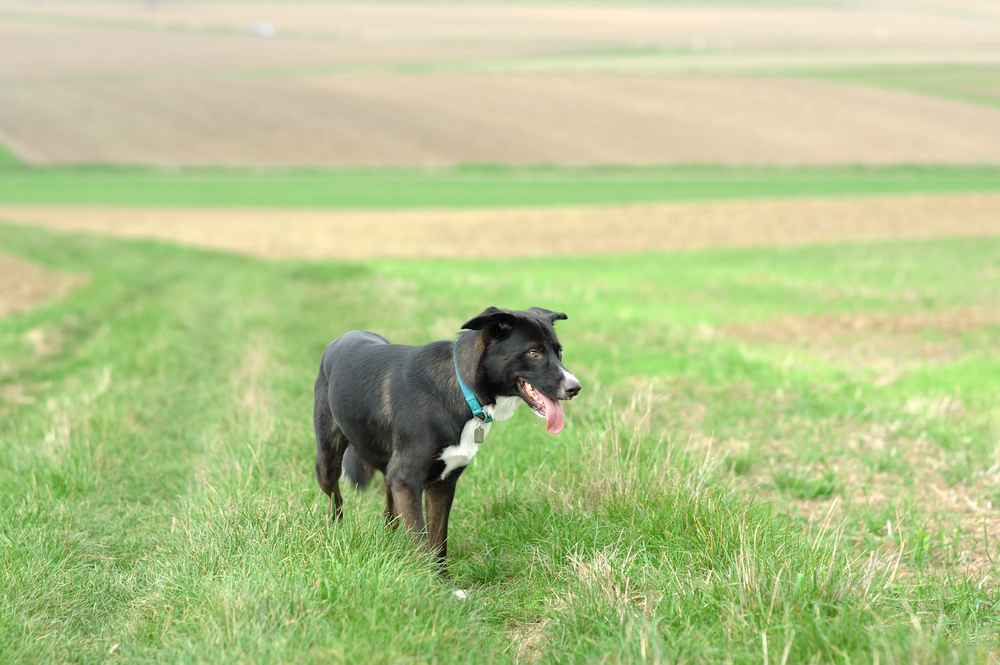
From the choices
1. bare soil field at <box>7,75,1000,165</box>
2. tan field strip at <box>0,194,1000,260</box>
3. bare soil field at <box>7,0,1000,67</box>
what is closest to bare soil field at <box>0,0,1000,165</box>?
bare soil field at <box>7,75,1000,165</box>

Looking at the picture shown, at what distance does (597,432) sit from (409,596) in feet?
9.45

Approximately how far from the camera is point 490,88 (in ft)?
260

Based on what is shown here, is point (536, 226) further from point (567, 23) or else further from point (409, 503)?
point (567, 23)

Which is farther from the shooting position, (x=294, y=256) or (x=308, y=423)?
(x=294, y=256)

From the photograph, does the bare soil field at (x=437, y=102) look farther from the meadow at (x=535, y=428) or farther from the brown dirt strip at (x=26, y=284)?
the brown dirt strip at (x=26, y=284)

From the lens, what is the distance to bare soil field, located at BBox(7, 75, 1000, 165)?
6044 centimetres

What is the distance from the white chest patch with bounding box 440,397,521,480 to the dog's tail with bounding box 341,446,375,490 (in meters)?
0.98

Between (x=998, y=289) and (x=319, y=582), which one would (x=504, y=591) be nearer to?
(x=319, y=582)

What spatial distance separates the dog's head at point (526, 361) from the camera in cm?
464

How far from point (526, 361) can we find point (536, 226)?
31202 millimetres

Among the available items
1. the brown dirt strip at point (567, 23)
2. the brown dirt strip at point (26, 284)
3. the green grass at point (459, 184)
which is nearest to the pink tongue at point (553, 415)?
the brown dirt strip at point (26, 284)

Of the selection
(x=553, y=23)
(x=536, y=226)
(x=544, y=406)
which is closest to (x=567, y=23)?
(x=553, y=23)

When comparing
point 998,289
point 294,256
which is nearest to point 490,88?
point 294,256

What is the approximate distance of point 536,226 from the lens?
35.6 meters
